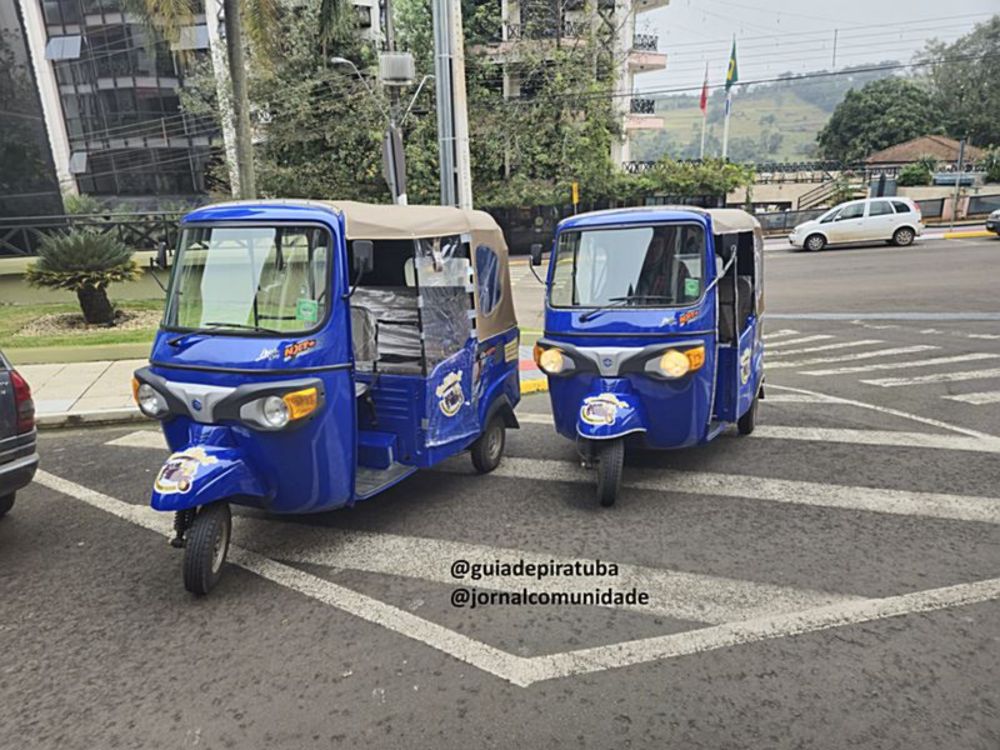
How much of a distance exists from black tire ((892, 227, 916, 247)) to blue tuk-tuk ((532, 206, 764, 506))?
21.4 meters

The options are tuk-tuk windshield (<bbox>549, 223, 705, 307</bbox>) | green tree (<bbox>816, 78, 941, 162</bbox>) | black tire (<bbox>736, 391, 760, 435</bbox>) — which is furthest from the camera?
green tree (<bbox>816, 78, 941, 162</bbox>)

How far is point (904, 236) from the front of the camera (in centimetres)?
2373

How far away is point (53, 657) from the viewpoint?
3.62 meters

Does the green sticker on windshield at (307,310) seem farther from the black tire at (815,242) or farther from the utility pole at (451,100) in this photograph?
the black tire at (815,242)

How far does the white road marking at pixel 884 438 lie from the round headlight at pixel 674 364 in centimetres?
219

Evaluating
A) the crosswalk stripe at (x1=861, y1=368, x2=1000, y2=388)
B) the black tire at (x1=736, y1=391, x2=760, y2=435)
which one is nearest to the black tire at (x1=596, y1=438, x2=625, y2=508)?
the black tire at (x1=736, y1=391, x2=760, y2=435)

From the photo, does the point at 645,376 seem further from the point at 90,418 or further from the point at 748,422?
the point at 90,418

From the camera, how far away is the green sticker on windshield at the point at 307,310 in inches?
173

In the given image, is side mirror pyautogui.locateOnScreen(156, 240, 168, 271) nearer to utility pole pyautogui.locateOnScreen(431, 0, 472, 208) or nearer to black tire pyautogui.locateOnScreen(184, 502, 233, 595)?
black tire pyautogui.locateOnScreen(184, 502, 233, 595)

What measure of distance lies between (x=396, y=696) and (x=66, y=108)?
4417 cm

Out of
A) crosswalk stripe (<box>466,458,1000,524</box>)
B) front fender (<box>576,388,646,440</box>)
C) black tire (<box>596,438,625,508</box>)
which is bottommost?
crosswalk stripe (<box>466,458,1000,524</box>)

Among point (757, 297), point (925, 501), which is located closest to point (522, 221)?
point (757, 297)

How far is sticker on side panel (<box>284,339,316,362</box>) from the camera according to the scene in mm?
4270

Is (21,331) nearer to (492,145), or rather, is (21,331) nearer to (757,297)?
(757,297)
